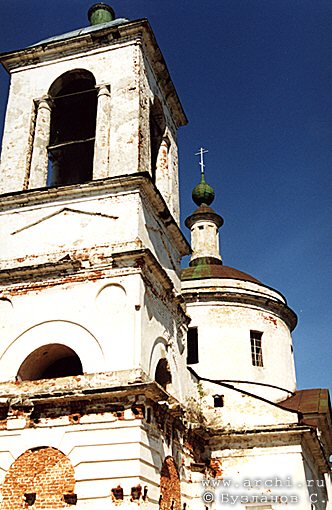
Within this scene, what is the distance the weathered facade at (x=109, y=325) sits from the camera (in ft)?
26.4

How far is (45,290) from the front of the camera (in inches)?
367

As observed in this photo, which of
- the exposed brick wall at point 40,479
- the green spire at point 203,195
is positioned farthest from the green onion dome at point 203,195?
the exposed brick wall at point 40,479

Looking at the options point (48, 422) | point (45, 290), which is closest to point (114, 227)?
point (45, 290)

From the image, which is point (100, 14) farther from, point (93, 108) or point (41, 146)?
point (41, 146)

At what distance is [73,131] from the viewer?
13.4m

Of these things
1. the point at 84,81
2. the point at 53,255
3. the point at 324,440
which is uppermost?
the point at 84,81

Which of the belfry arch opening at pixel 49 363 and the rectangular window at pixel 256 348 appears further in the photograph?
the rectangular window at pixel 256 348

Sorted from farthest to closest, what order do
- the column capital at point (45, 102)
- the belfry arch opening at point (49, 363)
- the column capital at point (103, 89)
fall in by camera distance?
the column capital at point (45, 102)
the column capital at point (103, 89)
the belfry arch opening at point (49, 363)

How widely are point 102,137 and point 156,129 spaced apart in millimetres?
2484

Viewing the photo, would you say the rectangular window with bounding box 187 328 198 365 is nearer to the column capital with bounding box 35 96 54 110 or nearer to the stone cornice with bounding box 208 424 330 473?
the stone cornice with bounding box 208 424 330 473

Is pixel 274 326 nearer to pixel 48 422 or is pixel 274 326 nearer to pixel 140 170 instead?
pixel 140 170

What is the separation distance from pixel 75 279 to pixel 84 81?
532 cm

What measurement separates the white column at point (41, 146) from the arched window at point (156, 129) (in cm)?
230

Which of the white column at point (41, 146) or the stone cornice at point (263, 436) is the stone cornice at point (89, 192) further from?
the stone cornice at point (263, 436)
